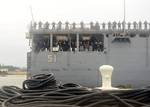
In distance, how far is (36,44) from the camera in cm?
4194

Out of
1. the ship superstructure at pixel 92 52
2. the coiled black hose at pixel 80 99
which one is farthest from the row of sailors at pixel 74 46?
the coiled black hose at pixel 80 99

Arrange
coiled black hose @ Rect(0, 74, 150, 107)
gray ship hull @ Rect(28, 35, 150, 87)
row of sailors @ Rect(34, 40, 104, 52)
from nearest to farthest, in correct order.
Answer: coiled black hose @ Rect(0, 74, 150, 107)
gray ship hull @ Rect(28, 35, 150, 87)
row of sailors @ Rect(34, 40, 104, 52)

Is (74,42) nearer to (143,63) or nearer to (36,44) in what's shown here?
(36,44)

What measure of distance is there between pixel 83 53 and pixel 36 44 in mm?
5017

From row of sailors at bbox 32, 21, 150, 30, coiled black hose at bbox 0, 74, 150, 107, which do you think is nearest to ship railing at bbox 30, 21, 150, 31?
row of sailors at bbox 32, 21, 150, 30

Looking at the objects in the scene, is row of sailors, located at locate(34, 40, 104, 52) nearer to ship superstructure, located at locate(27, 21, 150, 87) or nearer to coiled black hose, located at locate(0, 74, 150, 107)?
ship superstructure, located at locate(27, 21, 150, 87)

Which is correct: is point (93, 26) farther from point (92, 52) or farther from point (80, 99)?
point (80, 99)

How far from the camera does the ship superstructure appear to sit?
3944 centimetres

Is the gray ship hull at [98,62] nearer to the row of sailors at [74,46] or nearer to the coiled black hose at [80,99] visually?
the row of sailors at [74,46]

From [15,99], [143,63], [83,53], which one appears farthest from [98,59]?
[15,99]

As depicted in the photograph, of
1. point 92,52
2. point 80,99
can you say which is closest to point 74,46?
point 92,52

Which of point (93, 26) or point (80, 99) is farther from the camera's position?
point (93, 26)

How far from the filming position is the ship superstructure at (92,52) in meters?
39.4

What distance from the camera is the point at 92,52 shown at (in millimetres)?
39938
